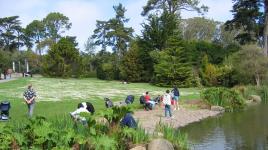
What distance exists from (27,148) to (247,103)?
89.2 feet

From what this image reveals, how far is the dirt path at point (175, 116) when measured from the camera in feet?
82.6

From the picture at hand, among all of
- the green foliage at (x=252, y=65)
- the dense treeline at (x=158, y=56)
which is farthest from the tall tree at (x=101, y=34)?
the green foliage at (x=252, y=65)

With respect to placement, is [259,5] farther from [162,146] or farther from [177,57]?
[162,146]

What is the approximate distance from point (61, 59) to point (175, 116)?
3928 cm

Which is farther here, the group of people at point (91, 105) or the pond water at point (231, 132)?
the pond water at point (231, 132)

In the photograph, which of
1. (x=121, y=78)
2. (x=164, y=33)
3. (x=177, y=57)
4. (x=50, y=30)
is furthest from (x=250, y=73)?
(x=50, y=30)

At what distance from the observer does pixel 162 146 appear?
1524 cm

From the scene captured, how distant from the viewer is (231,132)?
73.6 feet

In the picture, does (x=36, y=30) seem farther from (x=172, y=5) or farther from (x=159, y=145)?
(x=159, y=145)

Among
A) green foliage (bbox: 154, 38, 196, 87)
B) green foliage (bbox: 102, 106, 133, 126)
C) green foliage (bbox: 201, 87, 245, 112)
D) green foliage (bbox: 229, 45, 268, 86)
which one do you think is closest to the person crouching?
green foliage (bbox: 102, 106, 133, 126)

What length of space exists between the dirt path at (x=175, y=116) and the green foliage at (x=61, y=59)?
34977mm

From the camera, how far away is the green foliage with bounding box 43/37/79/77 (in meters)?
65.5

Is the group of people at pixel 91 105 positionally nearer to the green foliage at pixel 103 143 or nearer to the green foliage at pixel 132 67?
the green foliage at pixel 103 143

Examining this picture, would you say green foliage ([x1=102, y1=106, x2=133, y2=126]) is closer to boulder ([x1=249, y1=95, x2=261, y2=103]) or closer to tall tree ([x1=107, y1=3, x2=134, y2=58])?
boulder ([x1=249, y1=95, x2=261, y2=103])
